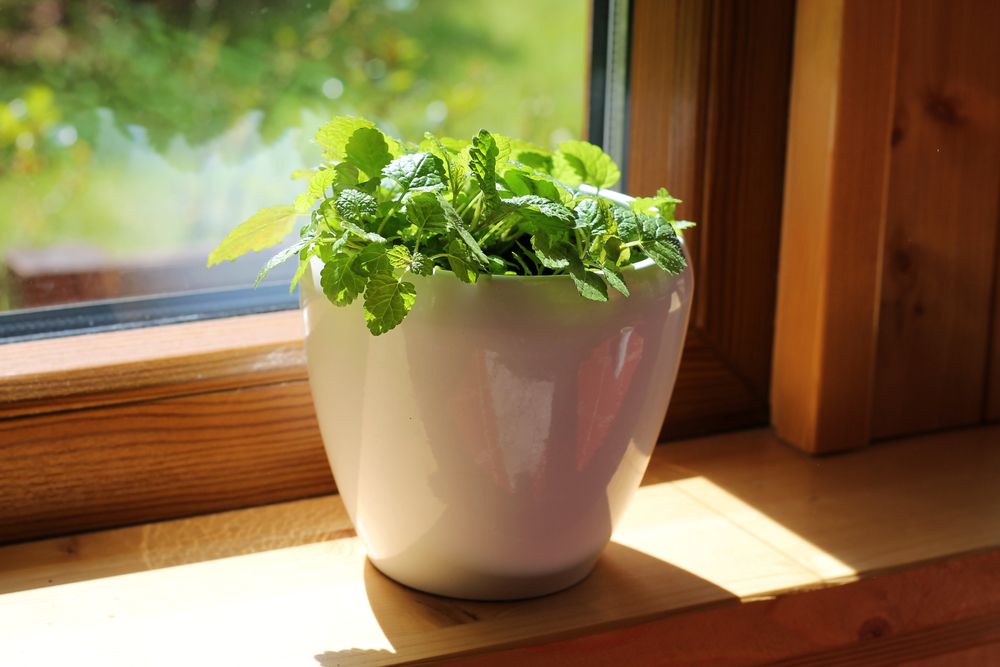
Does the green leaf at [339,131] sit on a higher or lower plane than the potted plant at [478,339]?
higher

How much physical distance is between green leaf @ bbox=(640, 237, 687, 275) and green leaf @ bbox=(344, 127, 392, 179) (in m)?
0.16

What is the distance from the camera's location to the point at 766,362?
1.06 metres

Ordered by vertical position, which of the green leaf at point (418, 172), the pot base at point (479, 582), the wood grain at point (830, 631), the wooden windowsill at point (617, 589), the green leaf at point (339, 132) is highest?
the green leaf at point (339, 132)

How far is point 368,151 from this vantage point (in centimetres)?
67

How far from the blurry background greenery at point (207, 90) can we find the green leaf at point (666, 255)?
389 mm

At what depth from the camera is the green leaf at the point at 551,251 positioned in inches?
25.3

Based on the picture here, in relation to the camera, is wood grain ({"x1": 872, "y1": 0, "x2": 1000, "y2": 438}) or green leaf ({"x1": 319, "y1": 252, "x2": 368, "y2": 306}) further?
wood grain ({"x1": 872, "y1": 0, "x2": 1000, "y2": 438})

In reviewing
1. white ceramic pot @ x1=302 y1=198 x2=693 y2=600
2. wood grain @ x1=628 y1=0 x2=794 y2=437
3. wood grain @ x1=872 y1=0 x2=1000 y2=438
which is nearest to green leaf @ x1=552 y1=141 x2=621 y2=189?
white ceramic pot @ x1=302 y1=198 x2=693 y2=600

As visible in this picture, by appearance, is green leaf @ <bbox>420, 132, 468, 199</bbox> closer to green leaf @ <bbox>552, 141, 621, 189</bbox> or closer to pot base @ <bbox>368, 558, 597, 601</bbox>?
green leaf @ <bbox>552, 141, 621, 189</bbox>

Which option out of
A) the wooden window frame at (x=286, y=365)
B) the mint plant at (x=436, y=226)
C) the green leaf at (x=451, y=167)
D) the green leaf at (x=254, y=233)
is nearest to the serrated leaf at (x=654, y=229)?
the mint plant at (x=436, y=226)

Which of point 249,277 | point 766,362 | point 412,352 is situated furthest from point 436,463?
point 766,362

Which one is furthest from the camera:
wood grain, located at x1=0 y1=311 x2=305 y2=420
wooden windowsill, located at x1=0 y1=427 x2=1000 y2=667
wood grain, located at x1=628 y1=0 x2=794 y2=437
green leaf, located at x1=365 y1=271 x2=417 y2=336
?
wood grain, located at x1=628 y1=0 x2=794 y2=437

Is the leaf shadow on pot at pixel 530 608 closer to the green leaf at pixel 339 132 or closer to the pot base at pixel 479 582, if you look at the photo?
the pot base at pixel 479 582

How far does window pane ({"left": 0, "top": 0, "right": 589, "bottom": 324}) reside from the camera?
0.88 m
